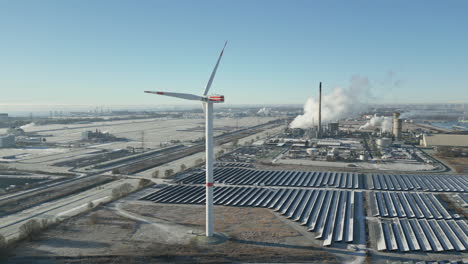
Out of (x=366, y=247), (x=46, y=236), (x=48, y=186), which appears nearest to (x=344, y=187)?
(x=366, y=247)

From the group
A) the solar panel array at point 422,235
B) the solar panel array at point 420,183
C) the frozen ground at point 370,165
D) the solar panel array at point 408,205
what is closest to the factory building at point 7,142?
the frozen ground at point 370,165

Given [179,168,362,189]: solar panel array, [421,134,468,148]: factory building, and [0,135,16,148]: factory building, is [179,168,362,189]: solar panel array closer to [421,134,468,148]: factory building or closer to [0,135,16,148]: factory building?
[421,134,468,148]: factory building

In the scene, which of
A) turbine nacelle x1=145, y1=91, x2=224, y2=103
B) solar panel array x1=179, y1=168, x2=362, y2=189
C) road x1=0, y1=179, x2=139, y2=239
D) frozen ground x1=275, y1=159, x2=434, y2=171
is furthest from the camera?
frozen ground x1=275, y1=159, x2=434, y2=171

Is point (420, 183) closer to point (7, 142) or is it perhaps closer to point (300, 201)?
point (300, 201)

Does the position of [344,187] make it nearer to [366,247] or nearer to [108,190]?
[366,247]

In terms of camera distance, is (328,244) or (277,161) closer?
(328,244)

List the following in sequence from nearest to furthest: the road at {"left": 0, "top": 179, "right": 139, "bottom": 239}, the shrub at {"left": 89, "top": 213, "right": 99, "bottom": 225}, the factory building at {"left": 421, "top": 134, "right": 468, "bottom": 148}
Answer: the road at {"left": 0, "top": 179, "right": 139, "bottom": 239} < the shrub at {"left": 89, "top": 213, "right": 99, "bottom": 225} < the factory building at {"left": 421, "top": 134, "right": 468, "bottom": 148}

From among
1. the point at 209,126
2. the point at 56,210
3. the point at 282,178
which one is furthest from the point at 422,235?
the point at 56,210

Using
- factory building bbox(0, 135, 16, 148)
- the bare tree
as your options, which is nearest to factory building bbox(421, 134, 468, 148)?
the bare tree
